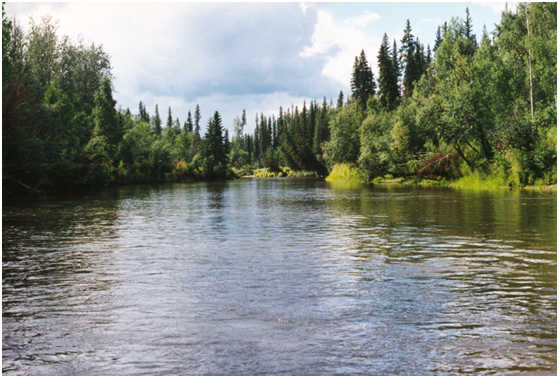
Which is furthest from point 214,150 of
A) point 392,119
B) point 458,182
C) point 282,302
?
point 282,302

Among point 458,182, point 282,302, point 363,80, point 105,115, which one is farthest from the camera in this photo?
point 363,80

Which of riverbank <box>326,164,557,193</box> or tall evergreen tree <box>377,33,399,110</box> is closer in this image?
riverbank <box>326,164,557,193</box>

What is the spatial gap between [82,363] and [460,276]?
8.13 meters

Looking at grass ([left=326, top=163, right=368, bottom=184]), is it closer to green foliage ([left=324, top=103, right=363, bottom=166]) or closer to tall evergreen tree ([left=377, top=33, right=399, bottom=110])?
green foliage ([left=324, top=103, right=363, bottom=166])

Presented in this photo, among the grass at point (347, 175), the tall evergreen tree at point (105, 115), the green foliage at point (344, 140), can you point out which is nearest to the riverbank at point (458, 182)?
the grass at point (347, 175)

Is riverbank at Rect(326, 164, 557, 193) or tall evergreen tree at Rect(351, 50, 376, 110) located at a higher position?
tall evergreen tree at Rect(351, 50, 376, 110)

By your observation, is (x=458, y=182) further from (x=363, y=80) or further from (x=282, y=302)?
(x=363, y=80)

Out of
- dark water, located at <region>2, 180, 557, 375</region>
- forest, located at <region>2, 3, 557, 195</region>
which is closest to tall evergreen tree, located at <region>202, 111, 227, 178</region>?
forest, located at <region>2, 3, 557, 195</region>

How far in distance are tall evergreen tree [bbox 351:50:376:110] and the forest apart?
1492cm

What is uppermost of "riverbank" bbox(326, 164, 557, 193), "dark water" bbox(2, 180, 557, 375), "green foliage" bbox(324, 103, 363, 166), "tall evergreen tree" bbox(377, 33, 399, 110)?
"tall evergreen tree" bbox(377, 33, 399, 110)

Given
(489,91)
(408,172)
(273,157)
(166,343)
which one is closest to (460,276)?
(166,343)

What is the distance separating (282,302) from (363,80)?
110082 millimetres

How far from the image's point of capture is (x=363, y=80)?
381 feet

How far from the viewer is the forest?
1741 inches
